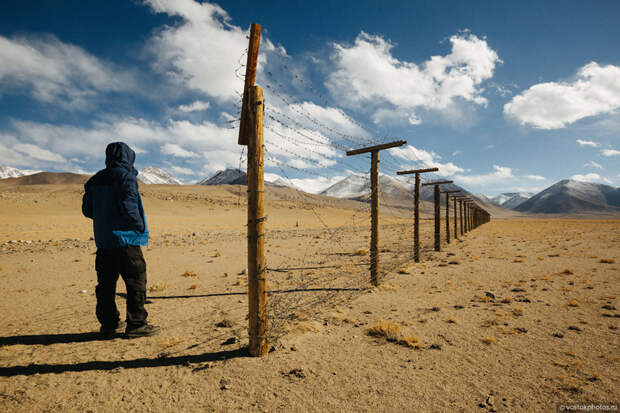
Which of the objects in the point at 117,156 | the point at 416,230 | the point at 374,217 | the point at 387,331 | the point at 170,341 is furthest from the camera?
the point at 416,230

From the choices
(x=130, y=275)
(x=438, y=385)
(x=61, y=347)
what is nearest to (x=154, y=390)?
(x=130, y=275)

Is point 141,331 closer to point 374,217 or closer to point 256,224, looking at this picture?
point 256,224

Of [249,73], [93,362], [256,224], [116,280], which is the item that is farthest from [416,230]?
[93,362]

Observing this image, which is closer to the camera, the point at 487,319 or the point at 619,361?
the point at 619,361

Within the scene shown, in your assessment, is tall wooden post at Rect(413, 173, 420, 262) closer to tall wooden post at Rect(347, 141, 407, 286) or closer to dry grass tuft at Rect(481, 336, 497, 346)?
tall wooden post at Rect(347, 141, 407, 286)

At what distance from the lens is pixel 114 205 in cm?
409

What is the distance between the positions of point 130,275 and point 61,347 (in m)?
1.57

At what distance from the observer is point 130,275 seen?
418cm

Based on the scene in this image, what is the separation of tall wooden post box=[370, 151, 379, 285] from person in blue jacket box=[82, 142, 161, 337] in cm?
557

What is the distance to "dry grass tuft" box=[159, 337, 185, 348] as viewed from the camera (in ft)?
14.4

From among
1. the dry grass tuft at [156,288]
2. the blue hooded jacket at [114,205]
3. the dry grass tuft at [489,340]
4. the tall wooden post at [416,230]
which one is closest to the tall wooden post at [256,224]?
the blue hooded jacket at [114,205]

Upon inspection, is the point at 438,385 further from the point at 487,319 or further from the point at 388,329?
the point at 487,319

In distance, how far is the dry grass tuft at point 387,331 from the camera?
4.59 meters

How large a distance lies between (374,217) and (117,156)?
6.06 metres
